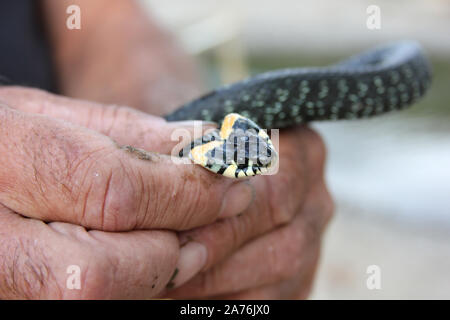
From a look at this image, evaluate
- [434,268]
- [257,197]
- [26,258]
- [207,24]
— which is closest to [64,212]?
[26,258]

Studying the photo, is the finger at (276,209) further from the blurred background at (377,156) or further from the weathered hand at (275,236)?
the blurred background at (377,156)

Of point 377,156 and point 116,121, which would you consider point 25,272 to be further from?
point 377,156

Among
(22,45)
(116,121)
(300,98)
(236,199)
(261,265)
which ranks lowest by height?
(261,265)

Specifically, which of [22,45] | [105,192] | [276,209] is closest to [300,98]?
[276,209]

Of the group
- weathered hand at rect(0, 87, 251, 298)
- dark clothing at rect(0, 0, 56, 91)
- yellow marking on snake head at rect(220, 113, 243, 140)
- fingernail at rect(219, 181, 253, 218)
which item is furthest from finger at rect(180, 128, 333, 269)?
dark clothing at rect(0, 0, 56, 91)

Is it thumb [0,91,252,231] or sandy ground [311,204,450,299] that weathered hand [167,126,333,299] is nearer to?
thumb [0,91,252,231]
